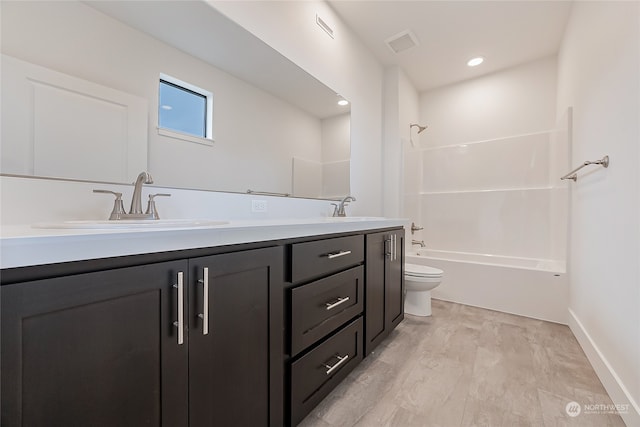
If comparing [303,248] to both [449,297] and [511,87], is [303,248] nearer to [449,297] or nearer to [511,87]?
[449,297]

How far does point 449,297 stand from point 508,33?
254 cm

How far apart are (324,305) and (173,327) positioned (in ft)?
2.10

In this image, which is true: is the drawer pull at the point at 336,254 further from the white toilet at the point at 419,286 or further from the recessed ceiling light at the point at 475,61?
the recessed ceiling light at the point at 475,61

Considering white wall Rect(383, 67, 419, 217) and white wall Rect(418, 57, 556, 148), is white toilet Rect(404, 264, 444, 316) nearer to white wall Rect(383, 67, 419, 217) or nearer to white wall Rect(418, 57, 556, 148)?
white wall Rect(383, 67, 419, 217)

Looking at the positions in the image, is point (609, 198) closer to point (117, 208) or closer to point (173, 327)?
point (173, 327)

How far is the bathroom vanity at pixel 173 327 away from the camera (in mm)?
481

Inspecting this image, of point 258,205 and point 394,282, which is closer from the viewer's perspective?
point 258,205

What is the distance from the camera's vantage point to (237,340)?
80cm

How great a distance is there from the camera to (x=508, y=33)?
2.45 meters

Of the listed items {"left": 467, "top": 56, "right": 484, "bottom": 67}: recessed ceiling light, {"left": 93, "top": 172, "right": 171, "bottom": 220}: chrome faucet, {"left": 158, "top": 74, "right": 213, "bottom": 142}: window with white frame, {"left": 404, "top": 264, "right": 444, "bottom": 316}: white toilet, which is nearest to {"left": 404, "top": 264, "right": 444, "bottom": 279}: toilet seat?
{"left": 404, "top": 264, "right": 444, "bottom": 316}: white toilet

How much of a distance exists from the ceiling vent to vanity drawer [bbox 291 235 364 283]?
2095mm

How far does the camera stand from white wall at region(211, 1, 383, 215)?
1552 mm

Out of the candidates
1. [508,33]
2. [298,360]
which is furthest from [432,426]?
[508,33]

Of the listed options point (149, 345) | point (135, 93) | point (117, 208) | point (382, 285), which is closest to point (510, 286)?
point (382, 285)
